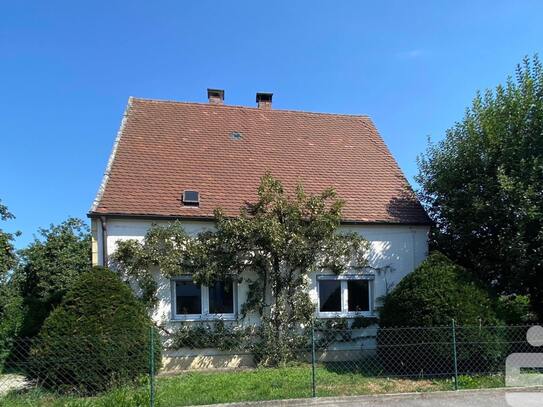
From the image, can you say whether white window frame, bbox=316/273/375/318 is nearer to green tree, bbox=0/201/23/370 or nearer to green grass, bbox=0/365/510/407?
green grass, bbox=0/365/510/407

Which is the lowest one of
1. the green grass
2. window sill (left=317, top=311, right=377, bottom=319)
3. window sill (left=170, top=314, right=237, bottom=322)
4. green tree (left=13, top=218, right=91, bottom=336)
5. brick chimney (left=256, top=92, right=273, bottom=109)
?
the green grass

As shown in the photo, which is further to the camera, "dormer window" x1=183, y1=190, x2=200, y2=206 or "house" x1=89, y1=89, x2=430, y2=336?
"dormer window" x1=183, y1=190, x2=200, y2=206

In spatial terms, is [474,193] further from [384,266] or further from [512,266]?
[384,266]

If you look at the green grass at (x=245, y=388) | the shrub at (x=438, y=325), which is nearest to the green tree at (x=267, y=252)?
the green grass at (x=245, y=388)

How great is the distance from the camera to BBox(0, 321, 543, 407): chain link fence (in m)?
8.53

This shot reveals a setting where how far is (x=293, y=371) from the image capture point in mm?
10641

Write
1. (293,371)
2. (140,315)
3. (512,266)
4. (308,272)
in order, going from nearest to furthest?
(140,315)
(293,371)
(512,266)
(308,272)

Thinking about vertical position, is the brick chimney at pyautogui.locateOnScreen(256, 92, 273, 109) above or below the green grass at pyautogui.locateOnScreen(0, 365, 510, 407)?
above

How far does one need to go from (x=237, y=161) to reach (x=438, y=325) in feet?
23.4

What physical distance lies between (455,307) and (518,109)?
511 cm

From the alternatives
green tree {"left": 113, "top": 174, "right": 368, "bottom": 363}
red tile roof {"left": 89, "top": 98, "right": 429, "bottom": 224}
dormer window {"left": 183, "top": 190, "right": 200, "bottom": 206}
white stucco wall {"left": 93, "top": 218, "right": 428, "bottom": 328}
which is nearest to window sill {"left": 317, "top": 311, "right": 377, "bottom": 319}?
white stucco wall {"left": 93, "top": 218, "right": 428, "bottom": 328}

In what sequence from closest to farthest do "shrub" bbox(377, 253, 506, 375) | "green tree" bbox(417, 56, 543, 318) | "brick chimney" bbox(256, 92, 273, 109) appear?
"shrub" bbox(377, 253, 506, 375) → "green tree" bbox(417, 56, 543, 318) → "brick chimney" bbox(256, 92, 273, 109)

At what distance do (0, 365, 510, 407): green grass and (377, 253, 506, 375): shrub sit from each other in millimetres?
359

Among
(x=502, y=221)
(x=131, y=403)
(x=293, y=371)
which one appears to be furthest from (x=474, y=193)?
(x=131, y=403)
